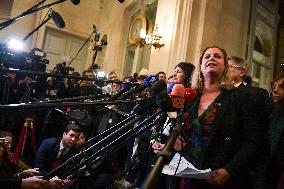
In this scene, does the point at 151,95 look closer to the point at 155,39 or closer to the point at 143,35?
the point at 155,39

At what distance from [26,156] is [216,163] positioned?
12.2 ft

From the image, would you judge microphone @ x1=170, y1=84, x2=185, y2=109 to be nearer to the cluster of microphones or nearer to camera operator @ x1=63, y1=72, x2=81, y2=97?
the cluster of microphones

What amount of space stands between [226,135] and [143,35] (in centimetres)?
622

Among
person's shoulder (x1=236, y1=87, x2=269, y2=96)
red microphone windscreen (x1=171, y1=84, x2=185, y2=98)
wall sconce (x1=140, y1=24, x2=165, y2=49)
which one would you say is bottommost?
red microphone windscreen (x1=171, y1=84, x2=185, y2=98)

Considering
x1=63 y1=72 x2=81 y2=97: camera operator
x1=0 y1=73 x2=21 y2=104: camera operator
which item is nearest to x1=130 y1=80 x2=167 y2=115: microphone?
x1=0 y1=73 x2=21 y2=104: camera operator

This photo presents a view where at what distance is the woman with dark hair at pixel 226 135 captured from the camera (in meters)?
1.97

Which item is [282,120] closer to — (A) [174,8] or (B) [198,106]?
(B) [198,106]

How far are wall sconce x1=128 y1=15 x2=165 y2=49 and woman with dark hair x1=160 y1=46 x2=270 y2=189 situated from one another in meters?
5.13

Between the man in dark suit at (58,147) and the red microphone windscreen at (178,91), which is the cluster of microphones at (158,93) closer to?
the red microphone windscreen at (178,91)

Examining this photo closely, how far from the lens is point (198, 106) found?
2.25 meters

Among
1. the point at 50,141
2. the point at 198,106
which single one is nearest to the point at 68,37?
the point at 50,141

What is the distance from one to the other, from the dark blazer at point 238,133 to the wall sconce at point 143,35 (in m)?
5.15

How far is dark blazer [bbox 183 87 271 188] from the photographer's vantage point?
6.49ft

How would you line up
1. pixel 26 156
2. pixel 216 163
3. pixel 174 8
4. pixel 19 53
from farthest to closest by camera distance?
1. pixel 174 8
2. pixel 26 156
3. pixel 19 53
4. pixel 216 163
